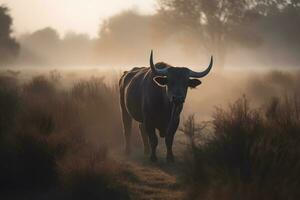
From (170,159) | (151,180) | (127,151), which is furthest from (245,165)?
(127,151)

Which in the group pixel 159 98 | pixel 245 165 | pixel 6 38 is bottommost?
pixel 245 165

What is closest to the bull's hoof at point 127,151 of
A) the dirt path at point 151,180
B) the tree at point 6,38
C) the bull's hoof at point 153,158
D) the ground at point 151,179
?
the ground at point 151,179

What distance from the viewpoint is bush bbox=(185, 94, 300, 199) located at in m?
5.50

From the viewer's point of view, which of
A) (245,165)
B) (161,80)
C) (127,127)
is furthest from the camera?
(127,127)

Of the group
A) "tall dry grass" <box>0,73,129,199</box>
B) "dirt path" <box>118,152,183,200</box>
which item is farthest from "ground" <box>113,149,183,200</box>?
"tall dry grass" <box>0,73,129,199</box>

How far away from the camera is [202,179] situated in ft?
20.9

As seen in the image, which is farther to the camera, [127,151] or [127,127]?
[127,127]

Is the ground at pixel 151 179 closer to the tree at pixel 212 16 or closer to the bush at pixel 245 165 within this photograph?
the bush at pixel 245 165

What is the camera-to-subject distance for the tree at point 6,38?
48.5 meters

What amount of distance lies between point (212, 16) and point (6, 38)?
17506mm

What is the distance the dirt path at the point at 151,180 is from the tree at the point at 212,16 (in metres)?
31.4

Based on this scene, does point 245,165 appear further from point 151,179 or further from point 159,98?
point 159,98

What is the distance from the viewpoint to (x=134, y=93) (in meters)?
10.8

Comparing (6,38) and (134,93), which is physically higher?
(6,38)
